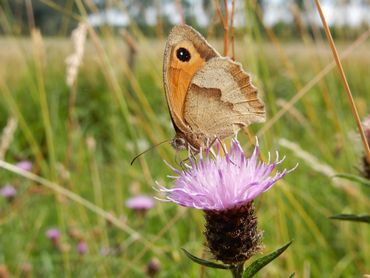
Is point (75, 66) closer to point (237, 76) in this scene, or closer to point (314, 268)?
point (237, 76)

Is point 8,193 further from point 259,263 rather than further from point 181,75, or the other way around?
point 259,263

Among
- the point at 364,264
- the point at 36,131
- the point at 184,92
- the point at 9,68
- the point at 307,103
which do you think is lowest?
the point at 364,264

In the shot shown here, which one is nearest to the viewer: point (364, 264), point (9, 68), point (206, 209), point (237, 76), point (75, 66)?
point (206, 209)

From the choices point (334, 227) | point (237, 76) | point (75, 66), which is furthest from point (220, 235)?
point (334, 227)

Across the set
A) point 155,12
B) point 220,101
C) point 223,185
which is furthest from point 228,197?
point 155,12

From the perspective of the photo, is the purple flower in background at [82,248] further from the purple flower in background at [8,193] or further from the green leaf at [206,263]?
the green leaf at [206,263]

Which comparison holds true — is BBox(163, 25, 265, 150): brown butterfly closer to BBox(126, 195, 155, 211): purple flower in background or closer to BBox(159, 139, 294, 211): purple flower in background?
BBox(159, 139, 294, 211): purple flower in background

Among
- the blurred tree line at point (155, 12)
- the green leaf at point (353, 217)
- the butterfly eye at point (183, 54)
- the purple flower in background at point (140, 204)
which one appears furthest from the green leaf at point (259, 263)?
the purple flower in background at point (140, 204)
